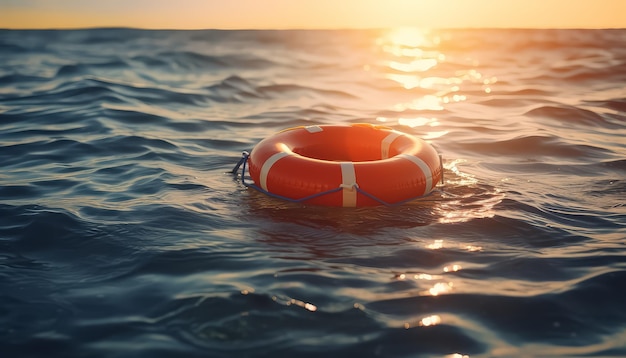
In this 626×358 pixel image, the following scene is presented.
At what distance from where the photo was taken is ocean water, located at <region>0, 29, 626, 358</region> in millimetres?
3000

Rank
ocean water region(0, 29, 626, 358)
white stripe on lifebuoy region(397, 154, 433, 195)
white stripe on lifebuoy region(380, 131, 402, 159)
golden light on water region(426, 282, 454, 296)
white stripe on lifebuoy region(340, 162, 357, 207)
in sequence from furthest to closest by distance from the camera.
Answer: white stripe on lifebuoy region(380, 131, 402, 159)
white stripe on lifebuoy region(397, 154, 433, 195)
white stripe on lifebuoy region(340, 162, 357, 207)
golden light on water region(426, 282, 454, 296)
ocean water region(0, 29, 626, 358)

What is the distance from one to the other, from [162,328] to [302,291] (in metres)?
0.71

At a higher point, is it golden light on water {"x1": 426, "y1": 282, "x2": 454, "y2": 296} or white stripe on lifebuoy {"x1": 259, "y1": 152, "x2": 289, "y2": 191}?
white stripe on lifebuoy {"x1": 259, "y1": 152, "x2": 289, "y2": 191}

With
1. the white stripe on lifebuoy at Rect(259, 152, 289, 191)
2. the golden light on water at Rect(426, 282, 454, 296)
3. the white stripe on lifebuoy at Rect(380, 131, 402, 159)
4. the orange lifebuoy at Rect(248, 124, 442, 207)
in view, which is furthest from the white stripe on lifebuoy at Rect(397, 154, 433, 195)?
the golden light on water at Rect(426, 282, 454, 296)

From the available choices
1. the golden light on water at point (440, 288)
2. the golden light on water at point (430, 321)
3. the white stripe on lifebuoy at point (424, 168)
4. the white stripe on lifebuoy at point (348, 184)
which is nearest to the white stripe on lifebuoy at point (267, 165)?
the white stripe on lifebuoy at point (348, 184)

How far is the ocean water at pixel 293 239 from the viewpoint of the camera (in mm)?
3000

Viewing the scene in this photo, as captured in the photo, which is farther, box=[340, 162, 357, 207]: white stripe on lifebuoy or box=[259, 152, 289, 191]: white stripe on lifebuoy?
box=[259, 152, 289, 191]: white stripe on lifebuoy

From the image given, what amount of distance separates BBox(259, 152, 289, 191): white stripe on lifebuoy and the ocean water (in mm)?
157

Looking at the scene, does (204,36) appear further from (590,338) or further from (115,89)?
(590,338)

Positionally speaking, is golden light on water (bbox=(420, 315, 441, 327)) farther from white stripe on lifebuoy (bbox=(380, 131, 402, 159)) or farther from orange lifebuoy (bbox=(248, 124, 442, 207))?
white stripe on lifebuoy (bbox=(380, 131, 402, 159))

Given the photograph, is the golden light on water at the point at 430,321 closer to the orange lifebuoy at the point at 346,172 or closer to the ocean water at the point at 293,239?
the ocean water at the point at 293,239

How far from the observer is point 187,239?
13.5ft

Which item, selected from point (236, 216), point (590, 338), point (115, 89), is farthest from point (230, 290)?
point (115, 89)

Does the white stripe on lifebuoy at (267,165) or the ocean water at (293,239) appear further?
the white stripe on lifebuoy at (267,165)
